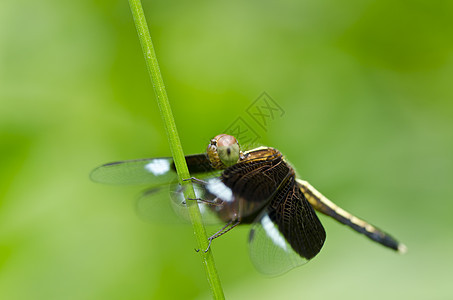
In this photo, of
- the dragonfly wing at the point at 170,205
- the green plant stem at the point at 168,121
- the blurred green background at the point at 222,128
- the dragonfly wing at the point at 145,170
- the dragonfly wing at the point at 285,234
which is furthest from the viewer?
the blurred green background at the point at 222,128

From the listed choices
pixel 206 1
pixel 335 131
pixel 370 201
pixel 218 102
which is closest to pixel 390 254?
pixel 370 201

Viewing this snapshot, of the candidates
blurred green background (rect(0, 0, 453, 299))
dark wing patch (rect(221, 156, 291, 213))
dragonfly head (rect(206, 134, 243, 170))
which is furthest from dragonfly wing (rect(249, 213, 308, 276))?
blurred green background (rect(0, 0, 453, 299))

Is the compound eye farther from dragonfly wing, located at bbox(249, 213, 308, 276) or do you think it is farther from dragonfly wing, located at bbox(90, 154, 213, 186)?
dragonfly wing, located at bbox(249, 213, 308, 276)

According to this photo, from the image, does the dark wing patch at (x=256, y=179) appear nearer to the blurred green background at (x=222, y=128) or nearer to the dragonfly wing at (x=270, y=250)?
the dragonfly wing at (x=270, y=250)

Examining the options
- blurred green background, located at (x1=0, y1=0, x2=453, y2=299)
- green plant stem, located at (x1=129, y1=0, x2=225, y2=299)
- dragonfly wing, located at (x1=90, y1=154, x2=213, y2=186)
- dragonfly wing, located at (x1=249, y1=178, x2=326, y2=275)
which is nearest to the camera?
green plant stem, located at (x1=129, y1=0, x2=225, y2=299)

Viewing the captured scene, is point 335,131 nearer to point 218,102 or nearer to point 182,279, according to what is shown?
point 218,102

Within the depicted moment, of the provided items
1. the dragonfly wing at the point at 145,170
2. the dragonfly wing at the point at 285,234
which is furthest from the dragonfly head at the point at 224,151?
the dragonfly wing at the point at 285,234

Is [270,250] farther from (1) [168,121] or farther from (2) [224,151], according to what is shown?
(1) [168,121]
